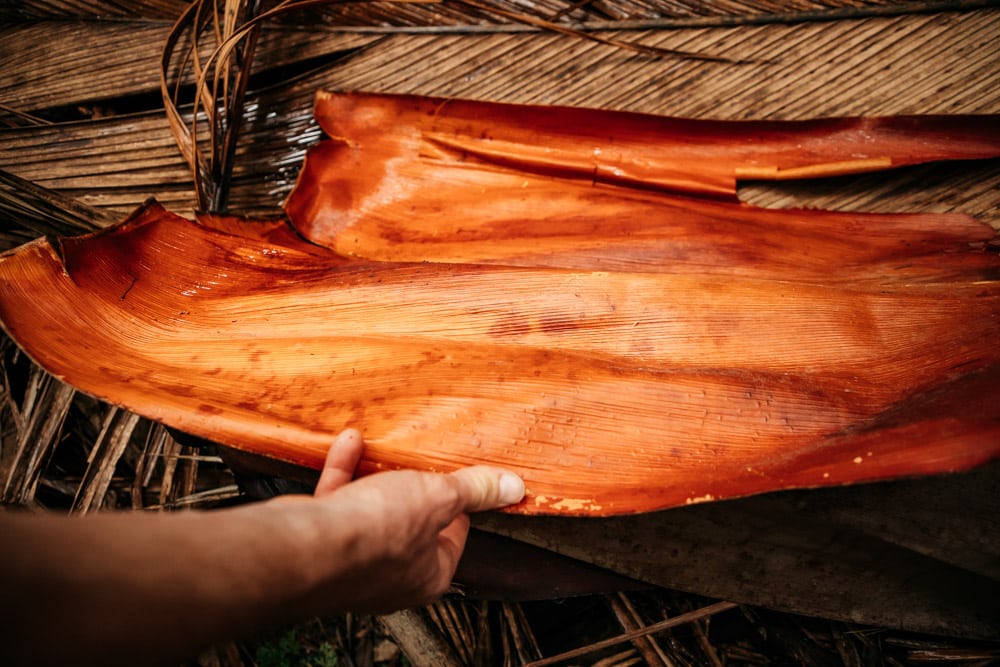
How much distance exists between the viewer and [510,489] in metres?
1.12

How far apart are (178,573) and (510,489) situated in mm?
733

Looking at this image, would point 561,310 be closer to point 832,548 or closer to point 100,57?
point 832,548

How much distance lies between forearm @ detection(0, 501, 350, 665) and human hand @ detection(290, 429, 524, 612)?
0.35 ft

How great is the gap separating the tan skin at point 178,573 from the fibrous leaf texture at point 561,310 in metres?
0.50

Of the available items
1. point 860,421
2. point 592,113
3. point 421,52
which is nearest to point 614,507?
point 860,421

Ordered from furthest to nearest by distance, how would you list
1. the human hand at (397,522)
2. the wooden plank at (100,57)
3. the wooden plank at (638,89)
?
the wooden plank at (100,57), the wooden plank at (638,89), the human hand at (397,522)

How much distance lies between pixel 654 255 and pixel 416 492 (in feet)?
4.00

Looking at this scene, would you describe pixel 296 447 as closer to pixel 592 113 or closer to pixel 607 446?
pixel 607 446

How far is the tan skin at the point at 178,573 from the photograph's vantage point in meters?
0.42

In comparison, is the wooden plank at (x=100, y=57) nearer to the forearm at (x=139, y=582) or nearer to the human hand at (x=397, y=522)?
the human hand at (x=397, y=522)

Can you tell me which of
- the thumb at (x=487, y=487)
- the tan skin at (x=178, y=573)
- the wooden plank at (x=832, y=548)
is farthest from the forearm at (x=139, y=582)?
the wooden plank at (x=832, y=548)

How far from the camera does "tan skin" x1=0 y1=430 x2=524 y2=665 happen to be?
0.42 m

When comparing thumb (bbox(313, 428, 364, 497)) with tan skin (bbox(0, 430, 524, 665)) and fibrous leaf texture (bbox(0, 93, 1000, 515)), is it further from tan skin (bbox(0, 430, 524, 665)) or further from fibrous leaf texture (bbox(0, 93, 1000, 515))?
tan skin (bbox(0, 430, 524, 665))

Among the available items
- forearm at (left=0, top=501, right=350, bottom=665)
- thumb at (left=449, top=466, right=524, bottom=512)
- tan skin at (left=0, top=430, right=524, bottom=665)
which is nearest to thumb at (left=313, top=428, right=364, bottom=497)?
thumb at (left=449, top=466, right=524, bottom=512)
